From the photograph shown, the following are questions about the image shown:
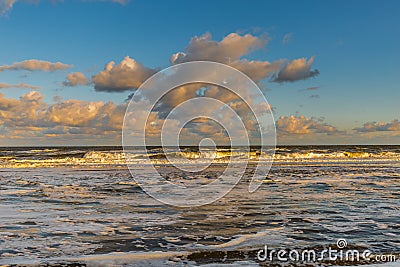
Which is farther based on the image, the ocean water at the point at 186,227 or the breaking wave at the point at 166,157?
the breaking wave at the point at 166,157

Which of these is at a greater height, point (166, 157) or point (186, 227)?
point (166, 157)

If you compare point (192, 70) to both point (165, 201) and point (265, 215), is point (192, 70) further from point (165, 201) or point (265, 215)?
point (265, 215)

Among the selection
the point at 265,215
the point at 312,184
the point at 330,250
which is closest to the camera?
the point at 330,250

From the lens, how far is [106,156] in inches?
2156

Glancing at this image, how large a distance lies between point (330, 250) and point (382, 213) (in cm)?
454

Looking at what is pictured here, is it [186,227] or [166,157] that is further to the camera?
[166,157]

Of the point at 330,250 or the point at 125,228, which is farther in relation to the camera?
the point at 125,228

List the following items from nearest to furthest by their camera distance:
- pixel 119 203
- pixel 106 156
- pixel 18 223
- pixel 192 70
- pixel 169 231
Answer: pixel 169 231
pixel 18 223
pixel 119 203
pixel 192 70
pixel 106 156

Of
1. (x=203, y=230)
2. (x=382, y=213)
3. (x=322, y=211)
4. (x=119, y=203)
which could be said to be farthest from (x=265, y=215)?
(x=119, y=203)

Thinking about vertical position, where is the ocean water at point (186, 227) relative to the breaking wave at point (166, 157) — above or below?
below

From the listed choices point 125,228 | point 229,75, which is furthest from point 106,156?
point 125,228

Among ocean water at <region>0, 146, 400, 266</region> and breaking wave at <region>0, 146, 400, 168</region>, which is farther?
breaking wave at <region>0, 146, 400, 168</region>

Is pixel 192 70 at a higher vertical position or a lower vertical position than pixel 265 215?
higher

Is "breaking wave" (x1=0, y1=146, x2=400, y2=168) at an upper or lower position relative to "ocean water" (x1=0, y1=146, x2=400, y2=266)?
upper
